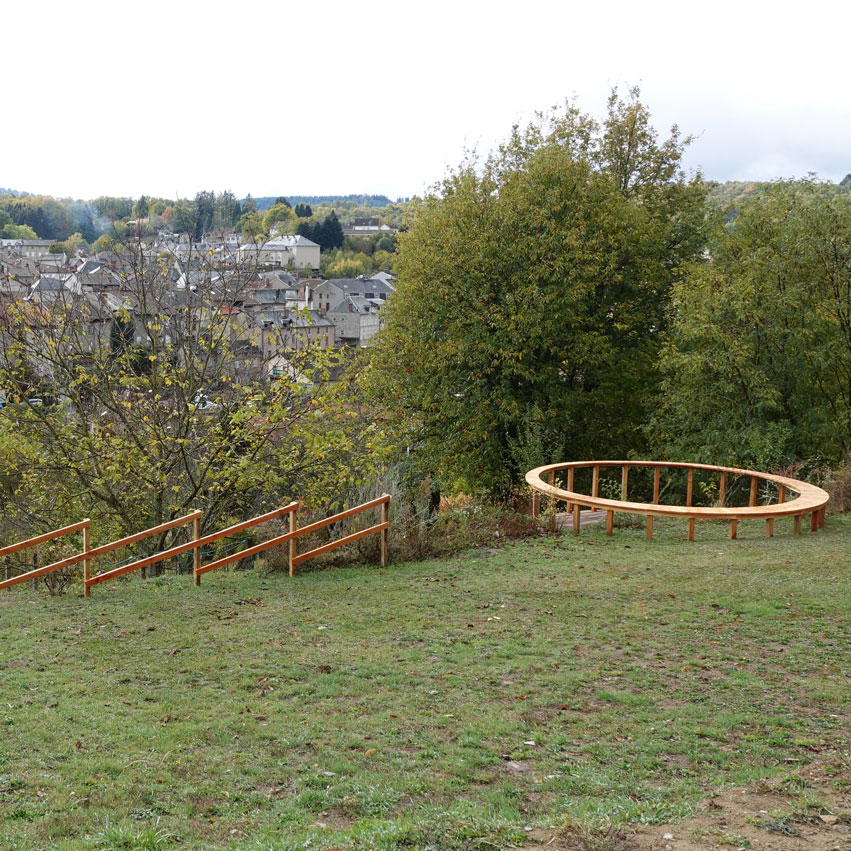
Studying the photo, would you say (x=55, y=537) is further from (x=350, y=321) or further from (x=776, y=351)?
(x=350, y=321)

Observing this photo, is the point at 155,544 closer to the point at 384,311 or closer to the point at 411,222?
the point at 384,311

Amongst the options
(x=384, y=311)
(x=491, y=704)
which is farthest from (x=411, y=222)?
(x=491, y=704)

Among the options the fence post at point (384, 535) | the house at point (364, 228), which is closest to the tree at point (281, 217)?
the house at point (364, 228)

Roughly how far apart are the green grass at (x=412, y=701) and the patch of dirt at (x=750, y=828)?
6.4 inches

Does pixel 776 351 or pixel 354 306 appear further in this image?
pixel 354 306

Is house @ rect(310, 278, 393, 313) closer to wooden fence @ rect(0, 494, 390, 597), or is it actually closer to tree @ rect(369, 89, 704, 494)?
tree @ rect(369, 89, 704, 494)

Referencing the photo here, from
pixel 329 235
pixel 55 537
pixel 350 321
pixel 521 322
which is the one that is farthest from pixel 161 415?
pixel 329 235

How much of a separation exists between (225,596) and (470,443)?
14.7 meters

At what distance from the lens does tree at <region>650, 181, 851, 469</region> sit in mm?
21422

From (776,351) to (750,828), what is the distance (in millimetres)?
18689

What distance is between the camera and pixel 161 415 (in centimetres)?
1719

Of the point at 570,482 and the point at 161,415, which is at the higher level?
the point at 161,415

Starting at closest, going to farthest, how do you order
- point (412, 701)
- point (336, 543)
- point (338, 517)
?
1. point (412, 701)
2. point (338, 517)
3. point (336, 543)

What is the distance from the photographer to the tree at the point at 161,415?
54.1ft
